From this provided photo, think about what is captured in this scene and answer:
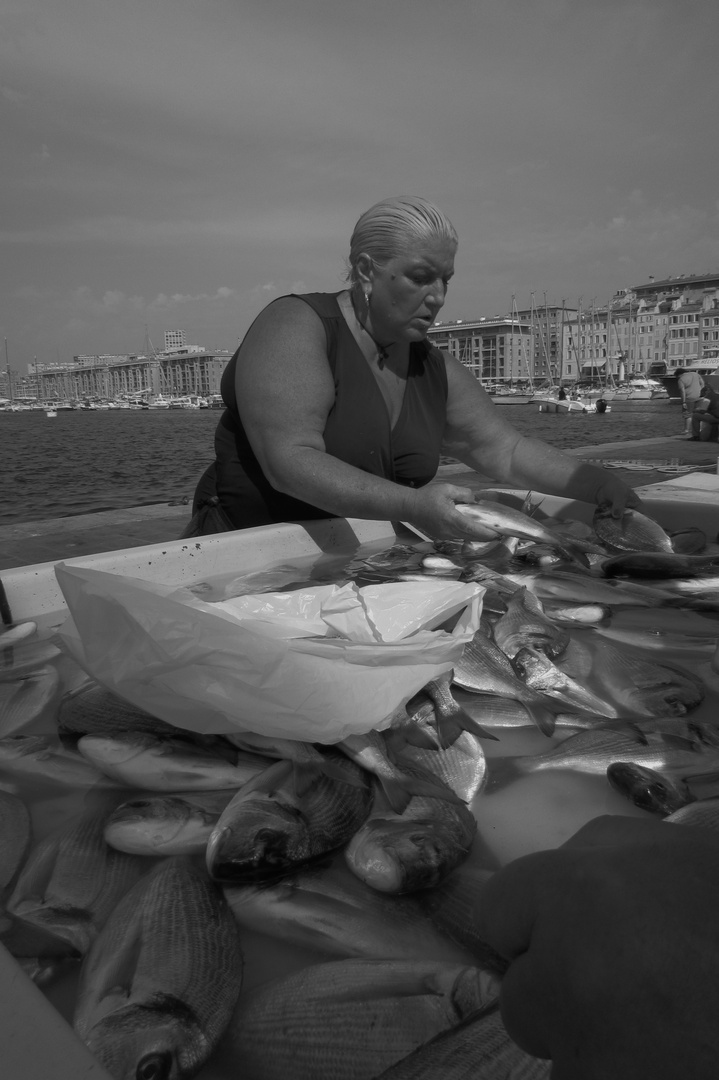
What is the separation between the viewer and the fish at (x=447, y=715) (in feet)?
4.85

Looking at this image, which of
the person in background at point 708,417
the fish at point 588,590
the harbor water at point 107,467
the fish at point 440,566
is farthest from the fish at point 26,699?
the person in background at point 708,417

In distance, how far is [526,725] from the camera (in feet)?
5.26

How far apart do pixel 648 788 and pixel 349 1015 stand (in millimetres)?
645

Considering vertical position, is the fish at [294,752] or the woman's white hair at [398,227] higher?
the woman's white hair at [398,227]

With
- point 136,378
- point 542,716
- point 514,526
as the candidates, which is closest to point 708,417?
point 514,526

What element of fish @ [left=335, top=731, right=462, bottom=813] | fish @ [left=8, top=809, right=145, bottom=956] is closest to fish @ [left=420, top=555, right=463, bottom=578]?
fish @ [left=335, top=731, right=462, bottom=813]

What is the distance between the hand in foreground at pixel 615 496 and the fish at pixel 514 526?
9.2 inches

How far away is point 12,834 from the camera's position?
46.9 inches

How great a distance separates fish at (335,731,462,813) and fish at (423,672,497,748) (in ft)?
0.43

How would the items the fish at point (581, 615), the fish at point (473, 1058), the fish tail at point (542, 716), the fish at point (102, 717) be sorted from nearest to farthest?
1. the fish at point (473, 1058)
2. the fish at point (102, 717)
3. the fish tail at point (542, 716)
4. the fish at point (581, 615)

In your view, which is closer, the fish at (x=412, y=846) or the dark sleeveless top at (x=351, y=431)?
the fish at (x=412, y=846)

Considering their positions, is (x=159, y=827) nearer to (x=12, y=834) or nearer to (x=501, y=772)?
(x=12, y=834)

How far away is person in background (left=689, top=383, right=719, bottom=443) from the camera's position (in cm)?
1155

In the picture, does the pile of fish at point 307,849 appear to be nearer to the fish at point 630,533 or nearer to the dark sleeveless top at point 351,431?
the fish at point 630,533
